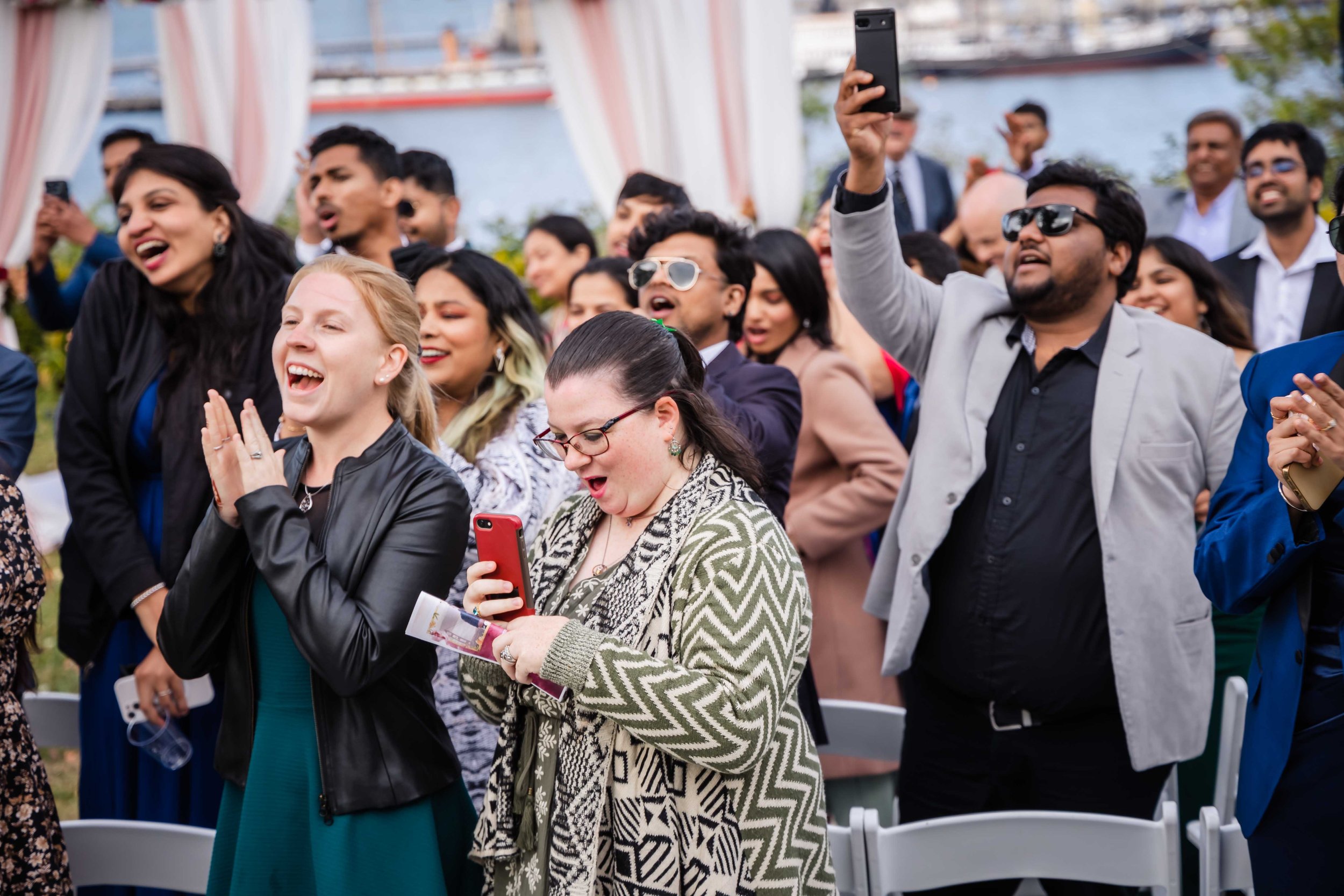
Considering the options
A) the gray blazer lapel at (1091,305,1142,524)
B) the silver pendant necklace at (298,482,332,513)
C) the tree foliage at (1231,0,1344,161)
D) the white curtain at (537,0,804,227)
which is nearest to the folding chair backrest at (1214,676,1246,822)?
the gray blazer lapel at (1091,305,1142,524)

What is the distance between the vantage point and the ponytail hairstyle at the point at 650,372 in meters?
1.91

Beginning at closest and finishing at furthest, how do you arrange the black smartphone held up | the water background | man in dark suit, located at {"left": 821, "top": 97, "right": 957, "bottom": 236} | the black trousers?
the black smartphone held up, the black trousers, man in dark suit, located at {"left": 821, "top": 97, "right": 957, "bottom": 236}, the water background

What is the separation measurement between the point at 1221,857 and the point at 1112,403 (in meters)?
0.97

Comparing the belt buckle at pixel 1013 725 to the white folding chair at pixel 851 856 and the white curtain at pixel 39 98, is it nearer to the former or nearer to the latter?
the white folding chair at pixel 851 856

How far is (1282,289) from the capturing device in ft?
15.4

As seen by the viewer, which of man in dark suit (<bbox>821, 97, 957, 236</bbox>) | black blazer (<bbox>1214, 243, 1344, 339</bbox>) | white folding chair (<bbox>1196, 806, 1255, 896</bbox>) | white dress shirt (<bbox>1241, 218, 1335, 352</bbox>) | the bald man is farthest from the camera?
man in dark suit (<bbox>821, 97, 957, 236</bbox>)

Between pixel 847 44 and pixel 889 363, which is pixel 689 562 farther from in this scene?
pixel 847 44

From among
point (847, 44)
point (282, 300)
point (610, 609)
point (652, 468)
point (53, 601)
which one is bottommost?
point (53, 601)

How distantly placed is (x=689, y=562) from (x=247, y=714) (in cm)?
88

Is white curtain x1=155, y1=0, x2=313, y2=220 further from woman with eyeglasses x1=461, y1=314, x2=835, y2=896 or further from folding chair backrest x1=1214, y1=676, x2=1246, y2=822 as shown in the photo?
folding chair backrest x1=1214, y1=676, x2=1246, y2=822

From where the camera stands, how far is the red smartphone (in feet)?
6.11

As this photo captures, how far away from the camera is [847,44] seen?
22.0 meters

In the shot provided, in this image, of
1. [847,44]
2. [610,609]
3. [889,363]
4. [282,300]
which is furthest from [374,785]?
[847,44]

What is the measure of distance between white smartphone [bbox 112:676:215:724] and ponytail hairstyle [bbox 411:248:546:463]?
0.79 meters
